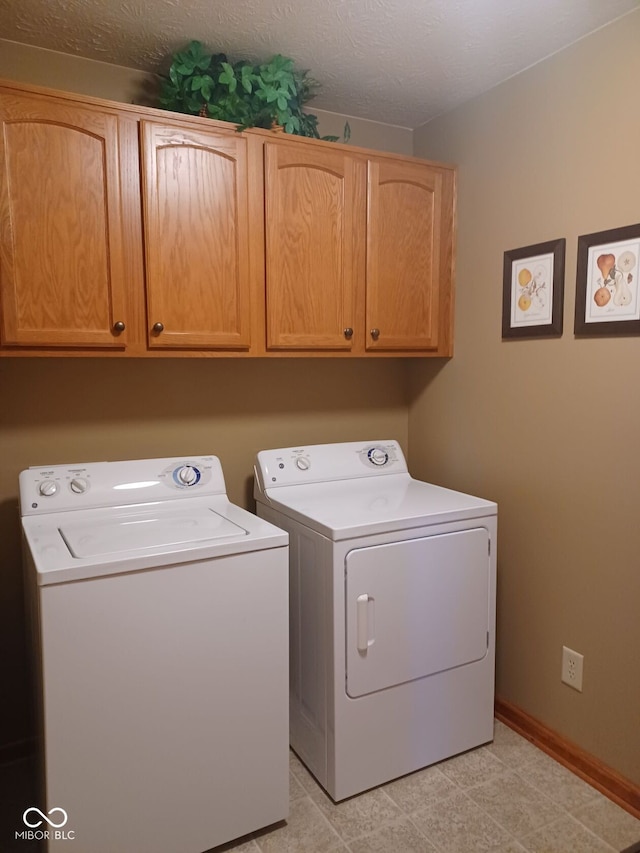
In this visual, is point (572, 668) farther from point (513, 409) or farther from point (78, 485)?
point (78, 485)

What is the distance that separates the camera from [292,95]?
2.04m

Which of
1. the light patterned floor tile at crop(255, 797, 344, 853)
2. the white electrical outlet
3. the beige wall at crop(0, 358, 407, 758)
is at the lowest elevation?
the light patterned floor tile at crop(255, 797, 344, 853)

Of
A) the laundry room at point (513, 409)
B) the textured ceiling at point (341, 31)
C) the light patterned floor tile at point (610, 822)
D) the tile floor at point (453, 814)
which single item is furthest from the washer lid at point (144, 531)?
the textured ceiling at point (341, 31)

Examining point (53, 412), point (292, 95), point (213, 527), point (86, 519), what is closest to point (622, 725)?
point (213, 527)

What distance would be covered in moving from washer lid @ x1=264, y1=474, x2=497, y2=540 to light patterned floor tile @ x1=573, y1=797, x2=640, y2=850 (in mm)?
952

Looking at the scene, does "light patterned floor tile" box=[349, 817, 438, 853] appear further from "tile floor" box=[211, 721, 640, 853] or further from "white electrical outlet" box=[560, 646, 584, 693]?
"white electrical outlet" box=[560, 646, 584, 693]

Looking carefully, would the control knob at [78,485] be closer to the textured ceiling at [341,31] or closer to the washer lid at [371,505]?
the washer lid at [371,505]

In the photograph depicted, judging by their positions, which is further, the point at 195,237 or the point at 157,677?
the point at 195,237

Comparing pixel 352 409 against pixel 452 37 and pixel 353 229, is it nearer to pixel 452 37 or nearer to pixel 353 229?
pixel 353 229

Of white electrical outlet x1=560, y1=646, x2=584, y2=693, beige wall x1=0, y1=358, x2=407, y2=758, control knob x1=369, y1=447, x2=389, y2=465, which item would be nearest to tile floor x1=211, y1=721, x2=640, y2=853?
white electrical outlet x1=560, y1=646, x2=584, y2=693

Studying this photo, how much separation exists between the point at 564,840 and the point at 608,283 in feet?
5.49

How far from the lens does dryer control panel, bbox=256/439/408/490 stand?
2266mm

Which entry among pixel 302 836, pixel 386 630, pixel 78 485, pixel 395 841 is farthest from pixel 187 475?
pixel 395 841

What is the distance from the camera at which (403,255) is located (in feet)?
7.57
